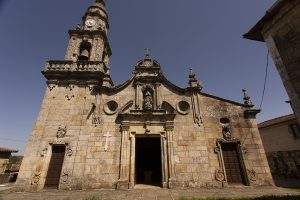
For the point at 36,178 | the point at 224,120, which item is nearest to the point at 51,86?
the point at 36,178

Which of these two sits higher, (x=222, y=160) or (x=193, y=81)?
(x=193, y=81)

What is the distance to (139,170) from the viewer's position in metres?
16.3

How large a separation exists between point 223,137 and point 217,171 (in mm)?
2356

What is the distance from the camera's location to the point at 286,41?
22.5 feet

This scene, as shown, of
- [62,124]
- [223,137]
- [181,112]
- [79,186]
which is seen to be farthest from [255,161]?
[62,124]

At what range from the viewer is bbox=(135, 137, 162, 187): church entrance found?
616 inches

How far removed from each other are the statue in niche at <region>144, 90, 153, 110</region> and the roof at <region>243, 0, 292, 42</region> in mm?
8041

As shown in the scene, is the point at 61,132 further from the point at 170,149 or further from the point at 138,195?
the point at 170,149

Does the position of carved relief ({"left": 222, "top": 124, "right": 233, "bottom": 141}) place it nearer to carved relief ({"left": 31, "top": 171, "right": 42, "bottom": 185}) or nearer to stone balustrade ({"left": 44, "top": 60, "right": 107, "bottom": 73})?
stone balustrade ({"left": 44, "top": 60, "right": 107, "bottom": 73})

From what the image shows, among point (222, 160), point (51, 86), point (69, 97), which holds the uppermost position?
point (51, 86)

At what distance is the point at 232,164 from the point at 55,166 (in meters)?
11.8

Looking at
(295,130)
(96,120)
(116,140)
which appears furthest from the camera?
(295,130)

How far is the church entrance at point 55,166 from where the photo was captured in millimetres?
12500

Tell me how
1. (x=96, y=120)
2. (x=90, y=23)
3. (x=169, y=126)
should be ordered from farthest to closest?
(x=90, y=23) → (x=96, y=120) → (x=169, y=126)
